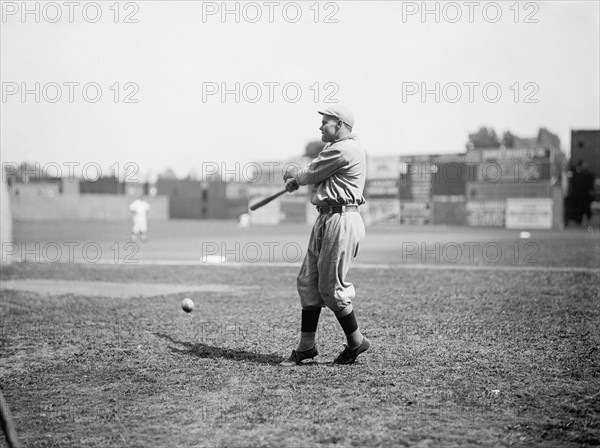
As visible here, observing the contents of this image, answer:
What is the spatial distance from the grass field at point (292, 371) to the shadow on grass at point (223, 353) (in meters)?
0.04

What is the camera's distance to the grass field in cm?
369

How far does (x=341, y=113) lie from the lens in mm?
5402

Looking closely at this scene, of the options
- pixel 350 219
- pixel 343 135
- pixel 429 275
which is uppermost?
pixel 343 135

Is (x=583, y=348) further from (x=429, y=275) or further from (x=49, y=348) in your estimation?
(x=429, y=275)

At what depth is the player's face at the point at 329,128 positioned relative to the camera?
5.41m

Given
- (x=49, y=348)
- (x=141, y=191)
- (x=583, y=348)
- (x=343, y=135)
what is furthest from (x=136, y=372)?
(x=141, y=191)

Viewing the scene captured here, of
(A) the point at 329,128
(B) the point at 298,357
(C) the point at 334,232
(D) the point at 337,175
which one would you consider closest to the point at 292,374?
(B) the point at 298,357

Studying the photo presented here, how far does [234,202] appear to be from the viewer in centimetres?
7194

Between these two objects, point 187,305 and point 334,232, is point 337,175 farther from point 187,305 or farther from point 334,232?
point 187,305

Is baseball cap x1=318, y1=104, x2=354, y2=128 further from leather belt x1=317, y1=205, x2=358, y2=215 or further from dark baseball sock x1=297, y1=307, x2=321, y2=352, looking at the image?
dark baseball sock x1=297, y1=307, x2=321, y2=352

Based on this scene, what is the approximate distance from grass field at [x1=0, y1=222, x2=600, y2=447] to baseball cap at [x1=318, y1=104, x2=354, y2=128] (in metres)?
2.13

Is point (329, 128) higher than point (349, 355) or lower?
higher

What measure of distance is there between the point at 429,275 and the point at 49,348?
8590 mm

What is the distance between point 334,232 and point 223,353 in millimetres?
1664
